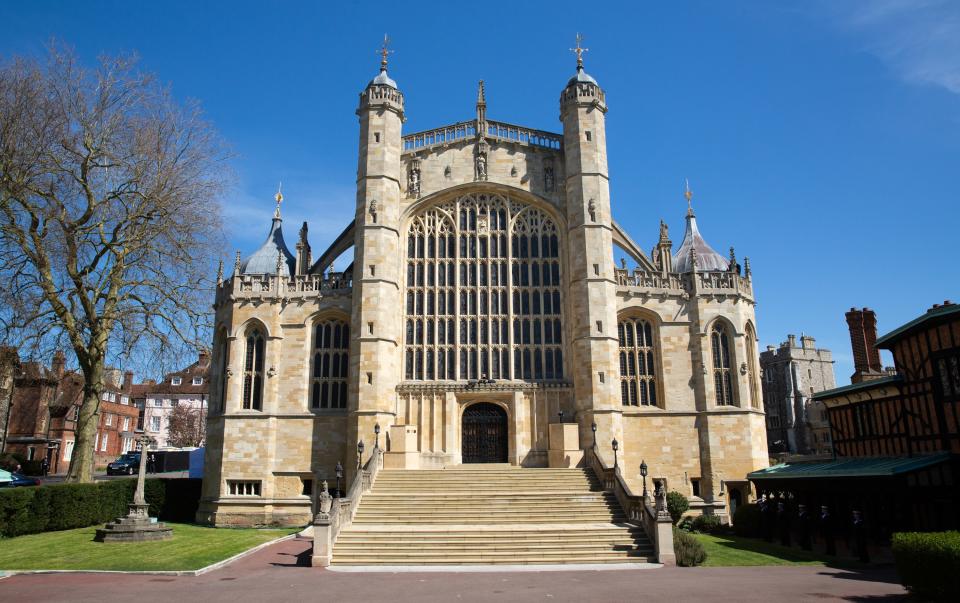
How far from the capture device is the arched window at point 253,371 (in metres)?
30.4

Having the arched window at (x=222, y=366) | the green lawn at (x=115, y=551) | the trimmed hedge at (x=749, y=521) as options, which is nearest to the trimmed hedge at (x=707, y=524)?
the trimmed hedge at (x=749, y=521)

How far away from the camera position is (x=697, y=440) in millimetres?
29609

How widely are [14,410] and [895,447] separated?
55098 mm

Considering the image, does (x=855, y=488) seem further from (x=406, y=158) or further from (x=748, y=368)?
(x=406, y=158)

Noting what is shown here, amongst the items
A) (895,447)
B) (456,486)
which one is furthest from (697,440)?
(456,486)

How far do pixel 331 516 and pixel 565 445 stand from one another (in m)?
11.2

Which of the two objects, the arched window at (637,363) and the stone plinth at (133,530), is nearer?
the stone plinth at (133,530)

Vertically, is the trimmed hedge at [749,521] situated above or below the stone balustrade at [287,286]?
below

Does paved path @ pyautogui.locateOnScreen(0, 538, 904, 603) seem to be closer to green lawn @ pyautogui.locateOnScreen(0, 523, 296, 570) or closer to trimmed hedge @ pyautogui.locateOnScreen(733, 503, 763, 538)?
green lawn @ pyautogui.locateOnScreen(0, 523, 296, 570)

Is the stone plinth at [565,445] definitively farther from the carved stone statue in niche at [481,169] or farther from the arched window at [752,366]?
the carved stone statue in niche at [481,169]

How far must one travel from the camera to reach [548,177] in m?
32.4

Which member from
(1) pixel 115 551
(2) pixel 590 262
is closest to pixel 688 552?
(2) pixel 590 262

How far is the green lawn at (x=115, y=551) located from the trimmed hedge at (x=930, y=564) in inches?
619

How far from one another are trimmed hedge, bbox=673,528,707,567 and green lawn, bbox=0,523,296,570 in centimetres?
1241
